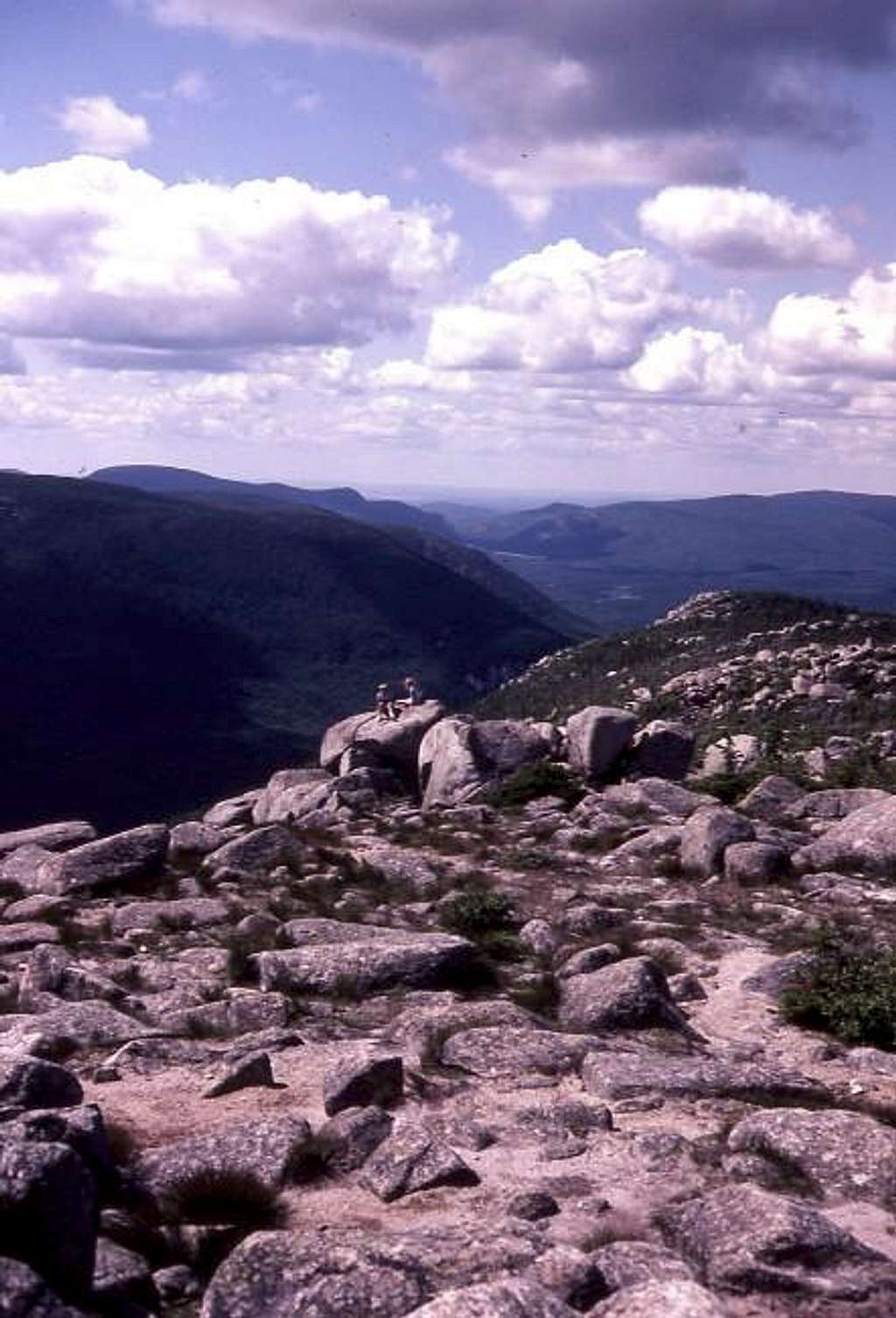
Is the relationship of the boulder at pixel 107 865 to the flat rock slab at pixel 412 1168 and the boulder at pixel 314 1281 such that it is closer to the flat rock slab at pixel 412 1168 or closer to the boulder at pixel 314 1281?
the flat rock slab at pixel 412 1168

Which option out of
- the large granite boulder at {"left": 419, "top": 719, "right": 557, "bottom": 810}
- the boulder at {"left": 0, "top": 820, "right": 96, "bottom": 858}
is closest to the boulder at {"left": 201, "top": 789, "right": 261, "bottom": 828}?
the boulder at {"left": 0, "top": 820, "right": 96, "bottom": 858}

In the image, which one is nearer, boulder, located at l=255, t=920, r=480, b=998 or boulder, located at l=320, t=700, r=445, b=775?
boulder, located at l=255, t=920, r=480, b=998

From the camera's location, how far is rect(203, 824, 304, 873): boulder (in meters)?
30.0

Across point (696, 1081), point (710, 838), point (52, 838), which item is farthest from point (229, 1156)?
point (52, 838)

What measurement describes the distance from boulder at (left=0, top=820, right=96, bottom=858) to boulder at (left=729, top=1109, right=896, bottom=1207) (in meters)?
25.6

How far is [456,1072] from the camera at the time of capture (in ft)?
54.8

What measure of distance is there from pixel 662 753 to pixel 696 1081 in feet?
93.5

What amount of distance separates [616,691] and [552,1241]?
80.6 m

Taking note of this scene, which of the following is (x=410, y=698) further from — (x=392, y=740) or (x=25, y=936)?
(x=25, y=936)

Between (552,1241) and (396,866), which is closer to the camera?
(552,1241)

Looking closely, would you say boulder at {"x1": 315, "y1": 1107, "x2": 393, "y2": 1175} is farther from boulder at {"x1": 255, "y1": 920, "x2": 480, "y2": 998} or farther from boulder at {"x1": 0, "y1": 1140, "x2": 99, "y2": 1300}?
boulder at {"x1": 255, "y1": 920, "x2": 480, "y2": 998}

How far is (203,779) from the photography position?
7638 inches

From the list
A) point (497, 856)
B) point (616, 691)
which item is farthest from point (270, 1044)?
point (616, 691)

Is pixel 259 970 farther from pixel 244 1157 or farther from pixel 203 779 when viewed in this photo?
pixel 203 779
